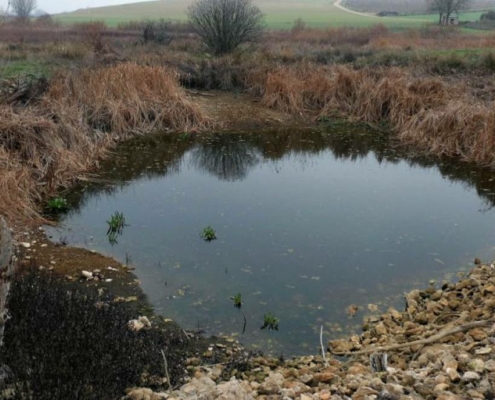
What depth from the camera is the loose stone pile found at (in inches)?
154

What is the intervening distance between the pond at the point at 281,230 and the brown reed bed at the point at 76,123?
1.82 ft

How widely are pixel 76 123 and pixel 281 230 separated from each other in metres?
5.71

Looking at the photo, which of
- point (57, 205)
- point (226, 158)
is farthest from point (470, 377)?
point (226, 158)

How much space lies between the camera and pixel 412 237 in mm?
8227

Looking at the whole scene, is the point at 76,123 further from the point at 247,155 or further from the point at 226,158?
the point at 247,155

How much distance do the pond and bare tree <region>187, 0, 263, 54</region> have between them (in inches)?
397

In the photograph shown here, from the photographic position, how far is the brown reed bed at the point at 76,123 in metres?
9.10

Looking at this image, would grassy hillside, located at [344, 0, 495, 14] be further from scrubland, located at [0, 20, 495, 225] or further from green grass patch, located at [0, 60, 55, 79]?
green grass patch, located at [0, 60, 55, 79]

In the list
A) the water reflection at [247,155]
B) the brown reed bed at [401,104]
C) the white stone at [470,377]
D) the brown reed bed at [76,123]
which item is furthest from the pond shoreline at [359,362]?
the brown reed bed at [401,104]

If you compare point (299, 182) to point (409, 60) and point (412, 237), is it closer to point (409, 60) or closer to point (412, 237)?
point (412, 237)

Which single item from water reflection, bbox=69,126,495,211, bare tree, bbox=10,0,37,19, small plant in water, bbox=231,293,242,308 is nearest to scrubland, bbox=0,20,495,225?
water reflection, bbox=69,126,495,211

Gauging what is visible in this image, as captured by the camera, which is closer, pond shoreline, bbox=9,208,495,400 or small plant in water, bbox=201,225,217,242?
pond shoreline, bbox=9,208,495,400

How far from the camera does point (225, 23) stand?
22125mm

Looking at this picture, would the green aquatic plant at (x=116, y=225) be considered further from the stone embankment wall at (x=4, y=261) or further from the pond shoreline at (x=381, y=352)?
the stone embankment wall at (x=4, y=261)
